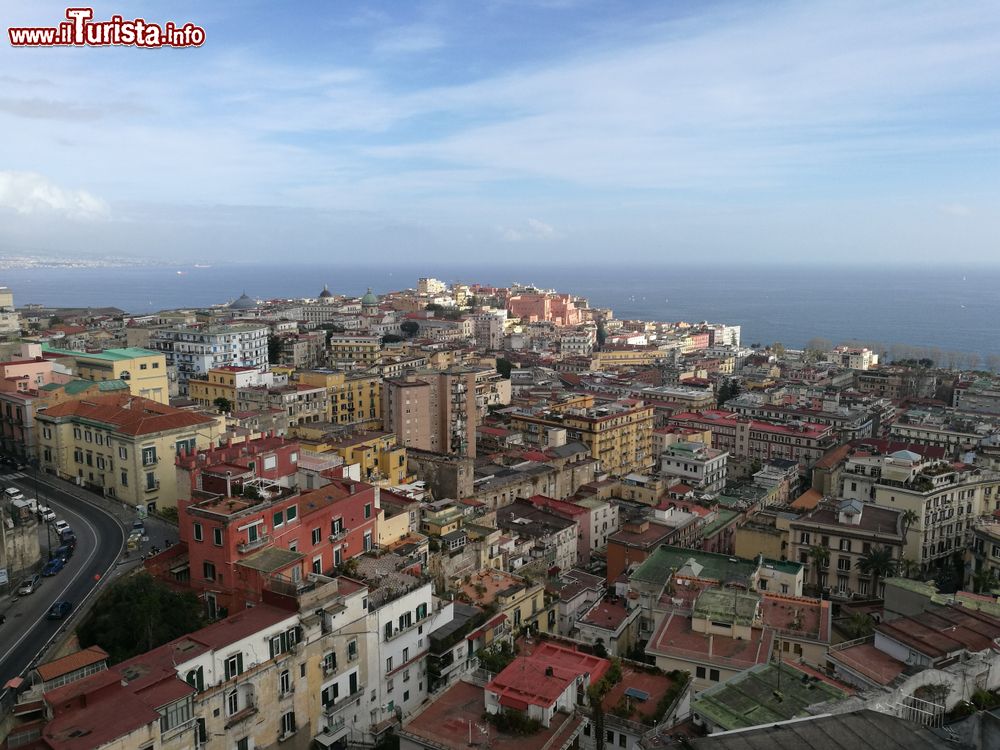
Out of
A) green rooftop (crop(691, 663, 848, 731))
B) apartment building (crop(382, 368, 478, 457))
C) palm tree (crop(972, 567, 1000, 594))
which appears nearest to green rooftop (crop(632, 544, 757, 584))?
palm tree (crop(972, 567, 1000, 594))

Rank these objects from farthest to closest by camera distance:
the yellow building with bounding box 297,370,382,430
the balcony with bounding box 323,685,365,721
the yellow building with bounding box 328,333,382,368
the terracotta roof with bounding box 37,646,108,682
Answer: the yellow building with bounding box 328,333,382,368, the yellow building with bounding box 297,370,382,430, the balcony with bounding box 323,685,365,721, the terracotta roof with bounding box 37,646,108,682

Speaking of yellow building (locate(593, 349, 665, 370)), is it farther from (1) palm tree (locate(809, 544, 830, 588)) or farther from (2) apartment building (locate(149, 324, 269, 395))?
(1) palm tree (locate(809, 544, 830, 588))

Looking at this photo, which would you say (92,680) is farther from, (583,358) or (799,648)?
(583,358)

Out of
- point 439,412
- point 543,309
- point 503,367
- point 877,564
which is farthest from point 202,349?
point 543,309

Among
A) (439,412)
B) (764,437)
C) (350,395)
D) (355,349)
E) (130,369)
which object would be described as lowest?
(764,437)

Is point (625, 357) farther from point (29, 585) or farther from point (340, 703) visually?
point (340, 703)

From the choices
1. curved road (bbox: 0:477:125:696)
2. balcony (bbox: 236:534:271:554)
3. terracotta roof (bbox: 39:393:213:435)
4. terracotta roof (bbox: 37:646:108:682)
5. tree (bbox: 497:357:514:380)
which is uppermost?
terracotta roof (bbox: 39:393:213:435)
